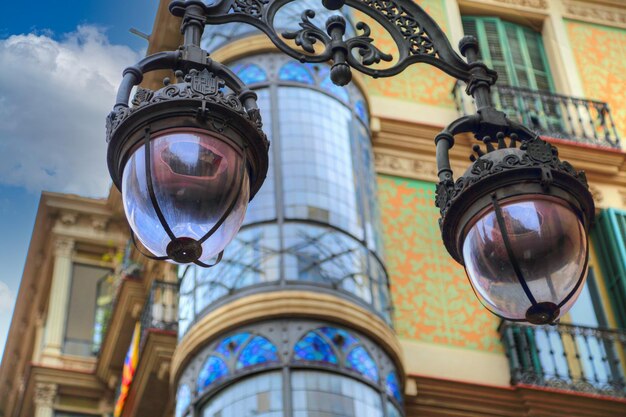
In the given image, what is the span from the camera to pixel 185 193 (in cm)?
511

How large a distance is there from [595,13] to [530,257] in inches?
577

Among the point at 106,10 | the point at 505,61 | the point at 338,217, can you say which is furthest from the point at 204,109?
the point at 106,10

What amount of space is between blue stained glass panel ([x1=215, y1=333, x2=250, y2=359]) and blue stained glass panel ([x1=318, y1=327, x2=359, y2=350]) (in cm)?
82

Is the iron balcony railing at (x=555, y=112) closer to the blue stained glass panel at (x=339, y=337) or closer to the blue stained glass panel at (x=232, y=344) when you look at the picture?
the blue stained glass panel at (x=339, y=337)

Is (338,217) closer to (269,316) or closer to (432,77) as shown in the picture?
(269,316)

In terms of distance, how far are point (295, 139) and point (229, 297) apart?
2355mm

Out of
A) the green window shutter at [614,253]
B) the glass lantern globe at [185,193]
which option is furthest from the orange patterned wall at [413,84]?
the glass lantern globe at [185,193]

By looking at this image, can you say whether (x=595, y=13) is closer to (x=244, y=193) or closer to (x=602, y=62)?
(x=602, y=62)

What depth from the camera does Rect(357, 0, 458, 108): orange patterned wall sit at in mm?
16453

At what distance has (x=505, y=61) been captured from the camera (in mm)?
17703

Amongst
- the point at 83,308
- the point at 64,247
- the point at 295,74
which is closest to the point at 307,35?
the point at 295,74

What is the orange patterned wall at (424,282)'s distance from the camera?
45.4 ft

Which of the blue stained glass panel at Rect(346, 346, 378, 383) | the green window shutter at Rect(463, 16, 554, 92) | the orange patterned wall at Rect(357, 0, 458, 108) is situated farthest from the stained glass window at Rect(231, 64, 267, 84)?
the green window shutter at Rect(463, 16, 554, 92)

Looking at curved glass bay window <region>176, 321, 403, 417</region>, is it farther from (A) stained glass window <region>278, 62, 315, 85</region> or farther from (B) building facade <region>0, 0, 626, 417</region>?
(A) stained glass window <region>278, 62, 315, 85</region>
